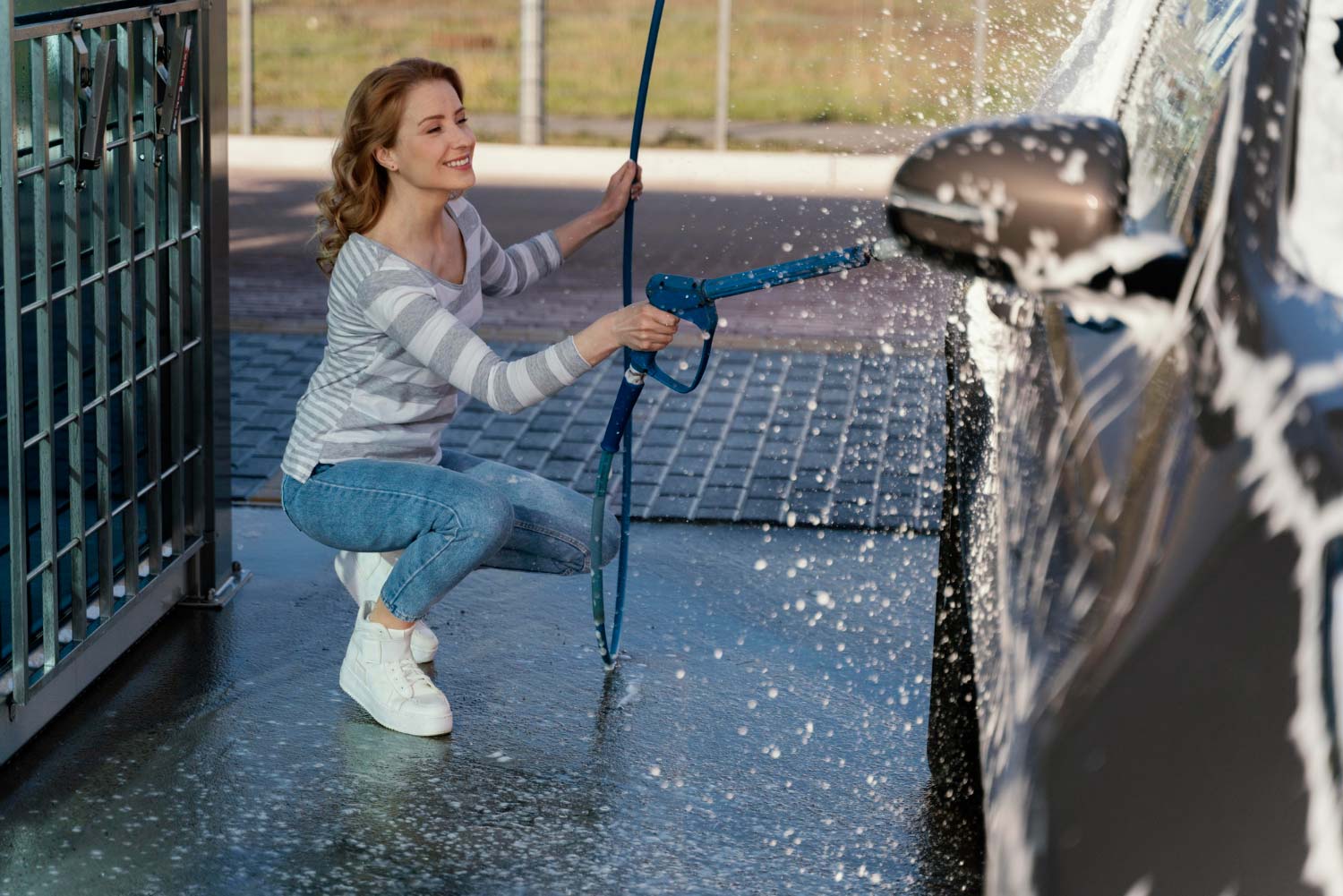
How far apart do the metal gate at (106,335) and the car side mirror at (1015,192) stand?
200 centimetres

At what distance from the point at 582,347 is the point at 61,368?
1293 millimetres

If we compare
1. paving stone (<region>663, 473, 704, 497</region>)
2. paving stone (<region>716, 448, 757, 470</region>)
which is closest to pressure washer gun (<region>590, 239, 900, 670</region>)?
paving stone (<region>663, 473, 704, 497</region>)

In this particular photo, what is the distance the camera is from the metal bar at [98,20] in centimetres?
347

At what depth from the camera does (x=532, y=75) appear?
1496cm

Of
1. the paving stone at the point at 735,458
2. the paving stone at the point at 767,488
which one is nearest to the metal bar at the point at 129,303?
the paving stone at the point at 767,488

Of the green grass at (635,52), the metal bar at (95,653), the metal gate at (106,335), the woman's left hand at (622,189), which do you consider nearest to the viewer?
the metal gate at (106,335)

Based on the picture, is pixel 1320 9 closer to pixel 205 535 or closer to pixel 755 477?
pixel 205 535

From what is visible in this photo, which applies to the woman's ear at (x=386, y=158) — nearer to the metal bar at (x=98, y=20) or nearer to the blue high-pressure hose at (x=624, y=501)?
the blue high-pressure hose at (x=624, y=501)

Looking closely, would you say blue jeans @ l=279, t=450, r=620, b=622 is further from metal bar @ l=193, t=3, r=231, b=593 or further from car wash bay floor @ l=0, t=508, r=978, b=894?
metal bar @ l=193, t=3, r=231, b=593

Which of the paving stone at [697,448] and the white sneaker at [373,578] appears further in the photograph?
the paving stone at [697,448]

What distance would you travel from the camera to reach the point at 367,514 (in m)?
3.88

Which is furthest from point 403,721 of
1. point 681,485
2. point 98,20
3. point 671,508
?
point 681,485

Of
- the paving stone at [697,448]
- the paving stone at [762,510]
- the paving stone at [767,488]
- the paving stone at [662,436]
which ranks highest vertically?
the paving stone at [662,436]

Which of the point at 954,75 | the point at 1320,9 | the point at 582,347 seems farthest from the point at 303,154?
the point at 1320,9
